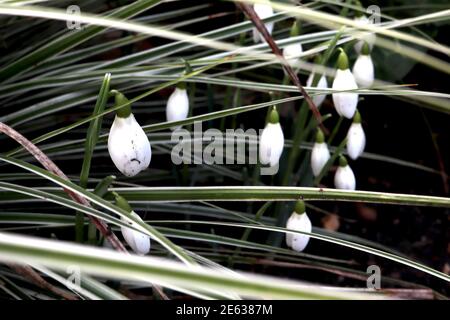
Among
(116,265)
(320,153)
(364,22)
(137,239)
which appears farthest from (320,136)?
(116,265)

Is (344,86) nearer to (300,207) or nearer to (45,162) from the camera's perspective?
(300,207)

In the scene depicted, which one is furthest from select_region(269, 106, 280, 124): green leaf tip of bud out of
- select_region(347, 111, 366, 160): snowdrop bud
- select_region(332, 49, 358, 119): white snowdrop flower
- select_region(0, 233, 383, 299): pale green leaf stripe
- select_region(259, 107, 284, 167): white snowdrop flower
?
select_region(0, 233, 383, 299): pale green leaf stripe

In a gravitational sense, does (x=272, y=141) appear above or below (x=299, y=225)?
above

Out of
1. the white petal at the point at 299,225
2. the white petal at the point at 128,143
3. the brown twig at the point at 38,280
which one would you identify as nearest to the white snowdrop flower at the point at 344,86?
the white petal at the point at 299,225

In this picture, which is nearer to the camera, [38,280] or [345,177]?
[38,280]

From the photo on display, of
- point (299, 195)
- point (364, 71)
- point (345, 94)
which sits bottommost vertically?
point (299, 195)

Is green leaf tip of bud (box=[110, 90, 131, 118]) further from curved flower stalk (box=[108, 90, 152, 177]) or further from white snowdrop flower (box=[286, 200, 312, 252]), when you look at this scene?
white snowdrop flower (box=[286, 200, 312, 252])

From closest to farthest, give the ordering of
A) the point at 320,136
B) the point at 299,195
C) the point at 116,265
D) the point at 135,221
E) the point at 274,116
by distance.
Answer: the point at 116,265 → the point at 135,221 → the point at 299,195 → the point at 274,116 → the point at 320,136

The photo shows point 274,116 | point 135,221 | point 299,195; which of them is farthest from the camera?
point 274,116
